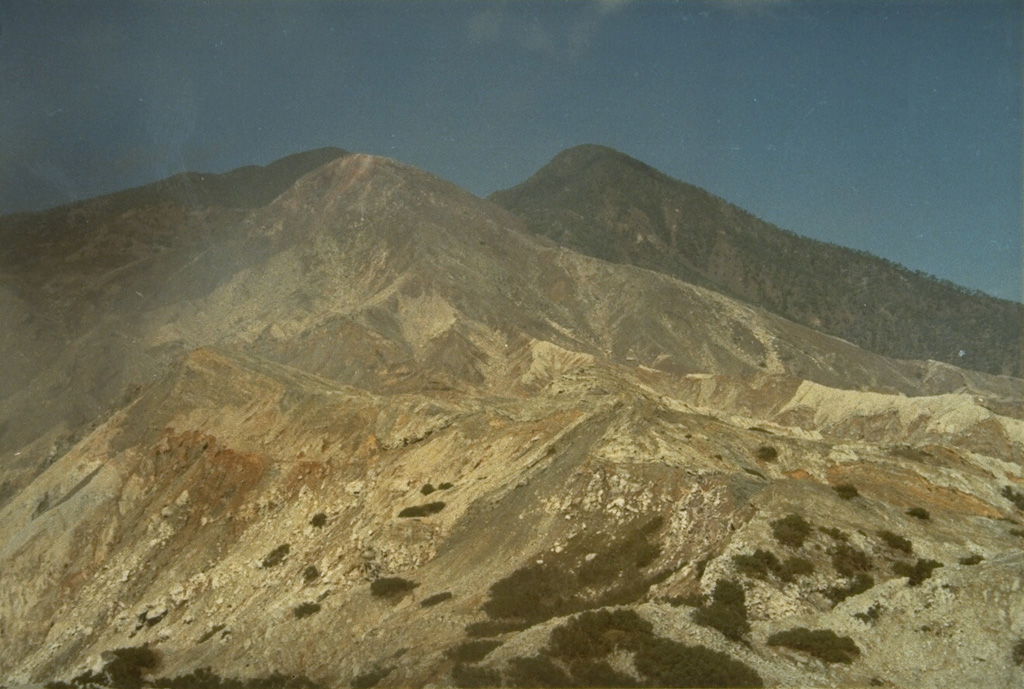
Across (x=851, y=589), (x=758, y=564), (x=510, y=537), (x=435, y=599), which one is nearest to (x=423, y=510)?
(x=510, y=537)

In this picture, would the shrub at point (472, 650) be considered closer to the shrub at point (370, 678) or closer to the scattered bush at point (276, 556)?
the shrub at point (370, 678)

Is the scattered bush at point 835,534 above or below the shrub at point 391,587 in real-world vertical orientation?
above

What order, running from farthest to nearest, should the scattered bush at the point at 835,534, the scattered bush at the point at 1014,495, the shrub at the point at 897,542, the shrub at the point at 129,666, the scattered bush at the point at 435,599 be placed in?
the scattered bush at the point at 1014,495 → the shrub at the point at 129,666 → the scattered bush at the point at 435,599 → the shrub at the point at 897,542 → the scattered bush at the point at 835,534

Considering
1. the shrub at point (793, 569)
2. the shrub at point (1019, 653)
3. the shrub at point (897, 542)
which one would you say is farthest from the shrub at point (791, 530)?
the shrub at point (1019, 653)

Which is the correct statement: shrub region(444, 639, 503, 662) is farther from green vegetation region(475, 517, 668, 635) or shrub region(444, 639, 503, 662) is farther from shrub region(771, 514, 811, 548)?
shrub region(771, 514, 811, 548)

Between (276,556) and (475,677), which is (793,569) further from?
(276,556)

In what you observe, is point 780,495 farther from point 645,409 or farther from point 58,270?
point 58,270
